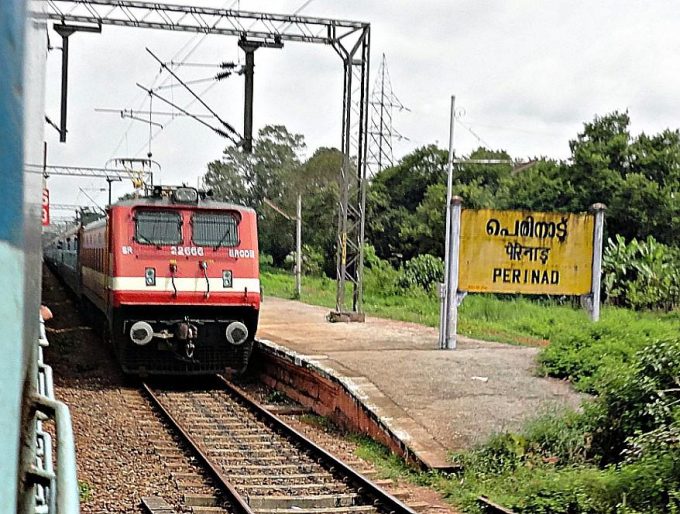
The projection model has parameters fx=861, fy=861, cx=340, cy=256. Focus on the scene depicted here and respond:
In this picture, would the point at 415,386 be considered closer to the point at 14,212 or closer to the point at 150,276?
the point at 150,276

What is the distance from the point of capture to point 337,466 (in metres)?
7.74

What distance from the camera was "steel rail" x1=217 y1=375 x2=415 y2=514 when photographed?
6555 millimetres

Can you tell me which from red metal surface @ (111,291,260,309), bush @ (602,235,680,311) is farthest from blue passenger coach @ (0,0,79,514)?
bush @ (602,235,680,311)

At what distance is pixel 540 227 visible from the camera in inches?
522

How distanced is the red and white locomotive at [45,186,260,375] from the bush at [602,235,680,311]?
1623 centimetres

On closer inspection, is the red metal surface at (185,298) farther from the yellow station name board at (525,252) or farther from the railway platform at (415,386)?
the yellow station name board at (525,252)

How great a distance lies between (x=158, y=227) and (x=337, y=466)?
532 centimetres

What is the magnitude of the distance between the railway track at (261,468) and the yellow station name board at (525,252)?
4.12 m

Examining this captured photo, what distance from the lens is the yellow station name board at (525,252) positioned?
13.0m

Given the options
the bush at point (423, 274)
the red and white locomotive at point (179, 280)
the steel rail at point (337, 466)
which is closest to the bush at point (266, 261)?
the bush at point (423, 274)

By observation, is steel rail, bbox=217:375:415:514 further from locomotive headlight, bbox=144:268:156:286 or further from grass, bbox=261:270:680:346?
grass, bbox=261:270:680:346

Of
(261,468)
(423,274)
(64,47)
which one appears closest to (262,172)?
(423,274)

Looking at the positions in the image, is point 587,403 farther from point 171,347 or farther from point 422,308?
point 422,308

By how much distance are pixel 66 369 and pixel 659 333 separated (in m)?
8.95
